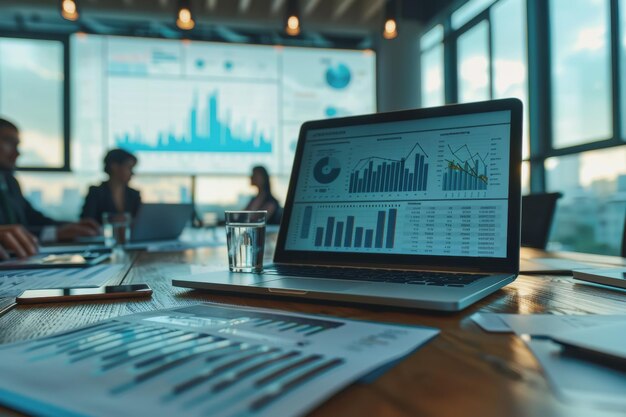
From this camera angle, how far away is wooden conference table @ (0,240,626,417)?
0.28m

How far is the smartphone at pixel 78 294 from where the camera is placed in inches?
25.3

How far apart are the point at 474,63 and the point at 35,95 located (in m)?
4.43

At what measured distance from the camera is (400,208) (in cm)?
81

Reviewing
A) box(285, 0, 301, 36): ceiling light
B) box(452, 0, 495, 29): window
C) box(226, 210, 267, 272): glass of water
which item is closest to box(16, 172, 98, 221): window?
box(285, 0, 301, 36): ceiling light

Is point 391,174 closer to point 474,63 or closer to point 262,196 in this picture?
point 262,196

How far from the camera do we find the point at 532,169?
3855mm

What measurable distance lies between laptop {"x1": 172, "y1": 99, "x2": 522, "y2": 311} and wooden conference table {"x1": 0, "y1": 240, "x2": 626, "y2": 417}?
4 cm

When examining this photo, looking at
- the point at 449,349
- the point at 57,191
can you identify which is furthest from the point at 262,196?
the point at 449,349

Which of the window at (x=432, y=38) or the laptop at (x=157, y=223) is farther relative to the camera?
the window at (x=432, y=38)

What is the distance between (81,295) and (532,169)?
3855 millimetres

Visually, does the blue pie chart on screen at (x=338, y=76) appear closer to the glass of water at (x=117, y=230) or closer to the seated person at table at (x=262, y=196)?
the seated person at table at (x=262, y=196)

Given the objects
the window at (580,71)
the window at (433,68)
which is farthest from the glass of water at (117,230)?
the window at (433,68)

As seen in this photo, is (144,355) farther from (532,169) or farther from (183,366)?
(532,169)

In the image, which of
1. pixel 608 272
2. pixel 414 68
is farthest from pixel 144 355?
pixel 414 68
